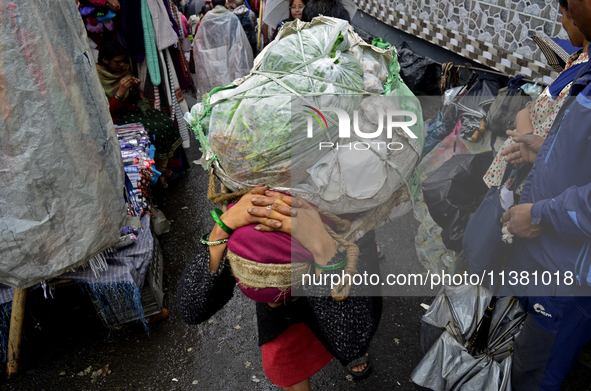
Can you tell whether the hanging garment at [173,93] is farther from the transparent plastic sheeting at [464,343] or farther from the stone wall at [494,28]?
the transparent plastic sheeting at [464,343]

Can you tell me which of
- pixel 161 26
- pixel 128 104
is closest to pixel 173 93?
pixel 128 104

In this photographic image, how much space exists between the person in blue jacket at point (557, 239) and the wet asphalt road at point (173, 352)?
76cm

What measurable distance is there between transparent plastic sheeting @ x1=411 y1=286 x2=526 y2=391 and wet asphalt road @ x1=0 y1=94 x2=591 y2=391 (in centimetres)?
40

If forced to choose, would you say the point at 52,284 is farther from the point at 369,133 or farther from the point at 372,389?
the point at 369,133

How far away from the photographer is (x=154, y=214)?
13.1ft

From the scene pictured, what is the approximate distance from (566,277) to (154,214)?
11.3 ft

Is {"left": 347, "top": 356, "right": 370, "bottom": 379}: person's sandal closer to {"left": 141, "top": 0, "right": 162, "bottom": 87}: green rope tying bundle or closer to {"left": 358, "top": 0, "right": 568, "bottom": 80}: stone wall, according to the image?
{"left": 358, "top": 0, "right": 568, "bottom": 80}: stone wall

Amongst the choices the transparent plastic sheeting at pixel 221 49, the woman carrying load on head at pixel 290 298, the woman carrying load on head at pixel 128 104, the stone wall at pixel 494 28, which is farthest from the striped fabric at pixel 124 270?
the stone wall at pixel 494 28

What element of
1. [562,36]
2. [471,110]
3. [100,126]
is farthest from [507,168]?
[100,126]

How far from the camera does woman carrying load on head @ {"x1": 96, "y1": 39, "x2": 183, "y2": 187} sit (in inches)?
169

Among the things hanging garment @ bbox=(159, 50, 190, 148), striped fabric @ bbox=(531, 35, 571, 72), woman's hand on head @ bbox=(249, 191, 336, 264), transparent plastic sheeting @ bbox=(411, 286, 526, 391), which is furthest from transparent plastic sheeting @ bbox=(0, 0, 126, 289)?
striped fabric @ bbox=(531, 35, 571, 72)

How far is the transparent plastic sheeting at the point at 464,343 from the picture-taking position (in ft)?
7.27

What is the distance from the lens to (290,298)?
1757mm

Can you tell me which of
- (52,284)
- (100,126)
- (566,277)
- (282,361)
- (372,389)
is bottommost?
(372,389)
